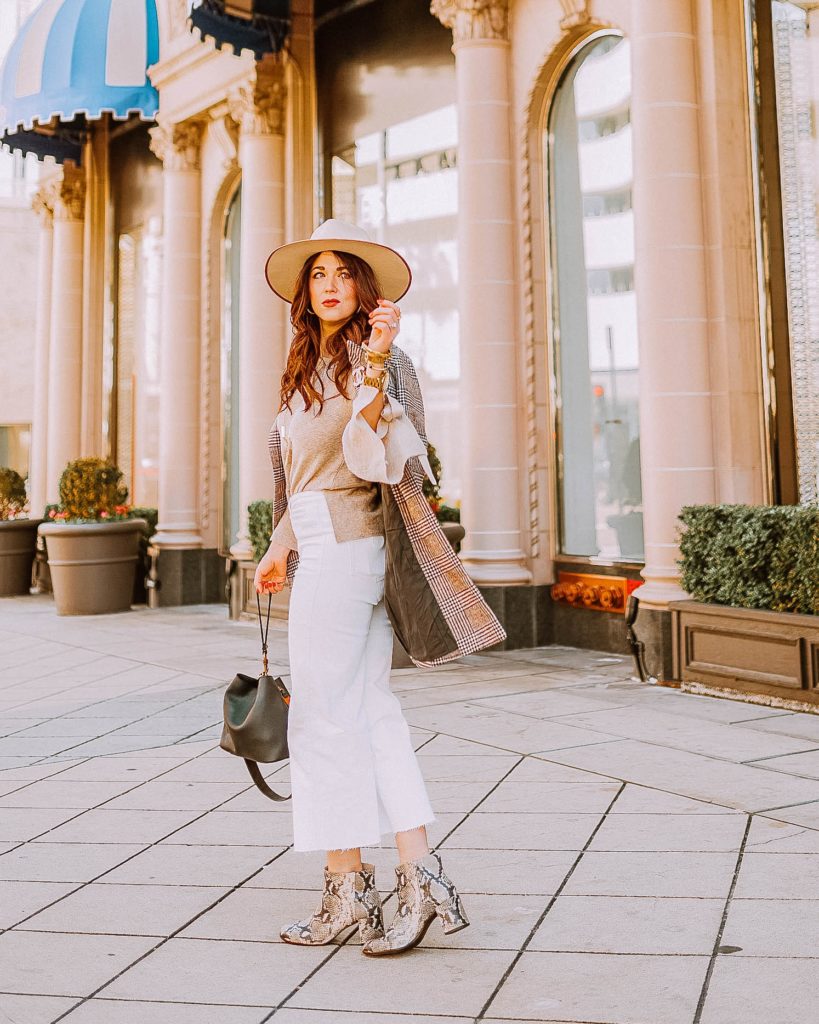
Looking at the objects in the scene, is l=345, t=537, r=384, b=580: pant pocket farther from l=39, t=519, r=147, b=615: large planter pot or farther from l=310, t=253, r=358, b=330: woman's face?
l=39, t=519, r=147, b=615: large planter pot

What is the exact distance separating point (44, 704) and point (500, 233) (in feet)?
18.1

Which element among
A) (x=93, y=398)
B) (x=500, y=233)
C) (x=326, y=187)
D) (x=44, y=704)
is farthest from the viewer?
(x=93, y=398)

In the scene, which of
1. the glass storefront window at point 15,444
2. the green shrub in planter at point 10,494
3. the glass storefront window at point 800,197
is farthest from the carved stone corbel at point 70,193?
the glass storefront window at point 800,197

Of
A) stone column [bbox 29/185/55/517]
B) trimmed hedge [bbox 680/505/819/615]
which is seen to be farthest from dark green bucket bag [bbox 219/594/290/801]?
stone column [bbox 29/185/55/517]

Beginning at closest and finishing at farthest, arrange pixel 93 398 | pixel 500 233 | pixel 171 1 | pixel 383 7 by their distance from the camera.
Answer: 1. pixel 500 233
2. pixel 383 7
3. pixel 171 1
4. pixel 93 398

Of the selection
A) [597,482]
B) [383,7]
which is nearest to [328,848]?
[597,482]

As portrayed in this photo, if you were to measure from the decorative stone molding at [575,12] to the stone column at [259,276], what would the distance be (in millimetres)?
4529

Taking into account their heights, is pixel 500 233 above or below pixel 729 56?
below

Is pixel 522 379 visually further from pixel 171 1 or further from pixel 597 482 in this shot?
pixel 171 1

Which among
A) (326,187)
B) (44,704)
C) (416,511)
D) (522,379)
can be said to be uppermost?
(326,187)

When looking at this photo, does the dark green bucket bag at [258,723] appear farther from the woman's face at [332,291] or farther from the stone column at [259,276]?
the stone column at [259,276]

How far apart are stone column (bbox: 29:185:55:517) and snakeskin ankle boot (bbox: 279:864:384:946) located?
17055 mm

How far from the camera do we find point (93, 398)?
18484mm

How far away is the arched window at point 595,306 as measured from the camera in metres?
9.50
